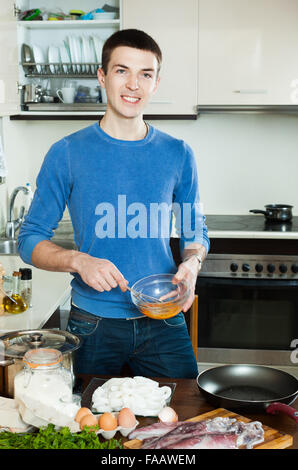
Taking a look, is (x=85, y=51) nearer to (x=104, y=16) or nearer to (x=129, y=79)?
(x=104, y=16)

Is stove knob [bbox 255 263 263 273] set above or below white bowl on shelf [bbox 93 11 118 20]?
below

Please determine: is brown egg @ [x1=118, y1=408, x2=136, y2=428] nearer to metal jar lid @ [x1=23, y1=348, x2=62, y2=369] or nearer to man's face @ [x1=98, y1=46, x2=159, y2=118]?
metal jar lid @ [x1=23, y1=348, x2=62, y2=369]

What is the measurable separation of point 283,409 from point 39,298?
46.5 inches

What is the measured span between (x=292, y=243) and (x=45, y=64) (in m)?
1.69

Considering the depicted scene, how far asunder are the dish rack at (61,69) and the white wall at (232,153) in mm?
360

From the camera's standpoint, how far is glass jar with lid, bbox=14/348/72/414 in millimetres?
1144

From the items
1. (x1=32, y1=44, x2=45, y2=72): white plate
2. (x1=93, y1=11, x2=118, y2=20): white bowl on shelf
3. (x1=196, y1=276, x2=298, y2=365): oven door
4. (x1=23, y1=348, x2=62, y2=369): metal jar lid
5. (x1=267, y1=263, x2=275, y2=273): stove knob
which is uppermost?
(x1=93, y1=11, x2=118, y2=20): white bowl on shelf

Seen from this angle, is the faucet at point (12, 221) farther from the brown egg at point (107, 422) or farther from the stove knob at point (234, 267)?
the brown egg at point (107, 422)

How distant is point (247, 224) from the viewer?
3363 millimetres

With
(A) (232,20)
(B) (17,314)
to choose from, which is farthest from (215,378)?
(A) (232,20)

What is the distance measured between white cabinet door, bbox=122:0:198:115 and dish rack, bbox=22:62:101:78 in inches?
12.7

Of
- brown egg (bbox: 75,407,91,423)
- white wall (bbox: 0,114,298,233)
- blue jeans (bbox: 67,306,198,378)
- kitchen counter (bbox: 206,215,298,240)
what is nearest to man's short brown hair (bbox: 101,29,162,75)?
blue jeans (bbox: 67,306,198,378)

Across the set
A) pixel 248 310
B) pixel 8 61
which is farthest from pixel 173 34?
pixel 248 310
